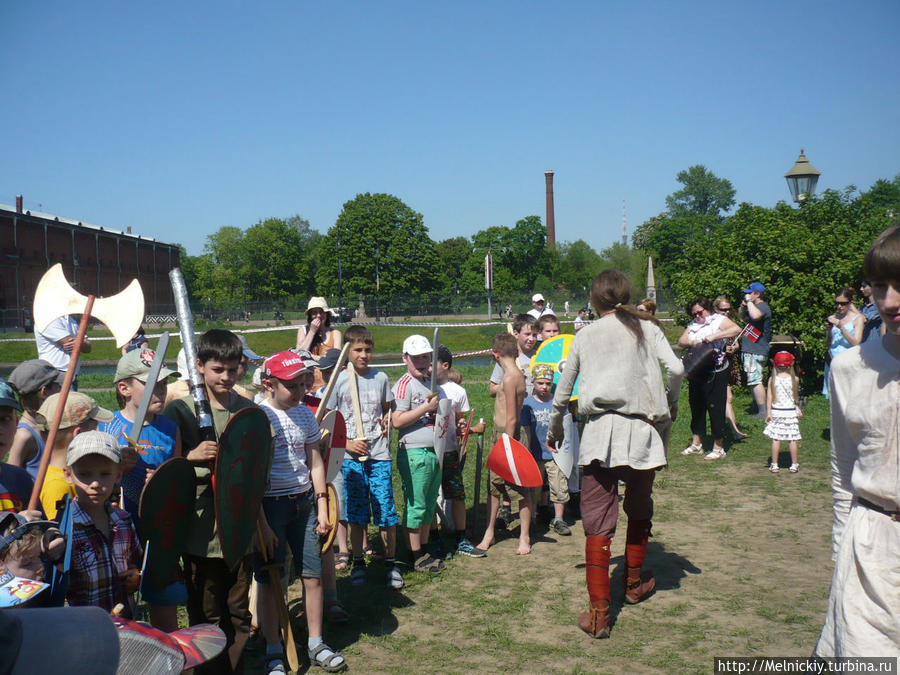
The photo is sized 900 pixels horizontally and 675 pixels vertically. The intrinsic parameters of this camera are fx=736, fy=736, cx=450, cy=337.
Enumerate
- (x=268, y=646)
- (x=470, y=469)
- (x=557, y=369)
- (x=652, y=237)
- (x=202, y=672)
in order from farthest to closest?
(x=652, y=237) → (x=470, y=469) → (x=557, y=369) → (x=268, y=646) → (x=202, y=672)

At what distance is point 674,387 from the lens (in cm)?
489

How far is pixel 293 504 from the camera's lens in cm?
423

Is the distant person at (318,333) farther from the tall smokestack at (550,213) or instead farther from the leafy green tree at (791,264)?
the tall smokestack at (550,213)

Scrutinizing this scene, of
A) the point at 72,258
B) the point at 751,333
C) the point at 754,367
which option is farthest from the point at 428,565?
the point at 72,258

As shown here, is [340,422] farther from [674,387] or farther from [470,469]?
[470,469]

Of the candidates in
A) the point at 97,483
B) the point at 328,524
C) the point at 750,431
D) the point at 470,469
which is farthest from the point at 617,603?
the point at 750,431

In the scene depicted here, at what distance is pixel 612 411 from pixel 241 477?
2285 millimetres

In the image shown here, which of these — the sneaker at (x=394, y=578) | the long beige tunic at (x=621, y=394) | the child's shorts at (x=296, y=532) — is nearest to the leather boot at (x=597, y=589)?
the long beige tunic at (x=621, y=394)

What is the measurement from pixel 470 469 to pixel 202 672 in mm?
5753

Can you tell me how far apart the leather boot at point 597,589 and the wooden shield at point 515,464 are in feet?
4.26

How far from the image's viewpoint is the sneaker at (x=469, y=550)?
6117 mm

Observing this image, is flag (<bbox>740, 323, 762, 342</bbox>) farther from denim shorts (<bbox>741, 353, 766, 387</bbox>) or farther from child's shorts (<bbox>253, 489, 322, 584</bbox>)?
child's shorts (<bbox>253, 489, 322, 584</bbox>)

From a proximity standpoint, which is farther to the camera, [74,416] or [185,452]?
[74,416]

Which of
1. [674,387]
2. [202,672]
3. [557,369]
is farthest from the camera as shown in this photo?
[557,369]
